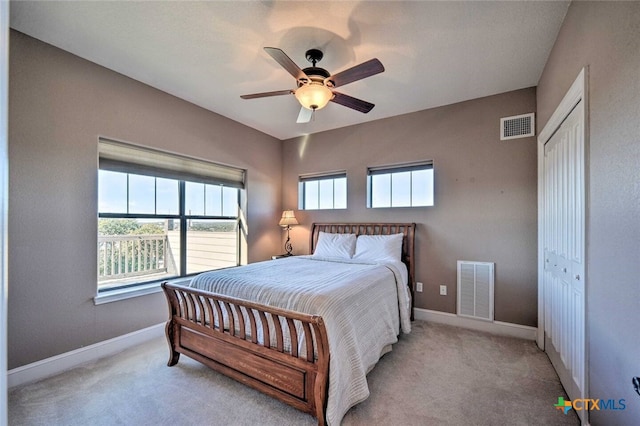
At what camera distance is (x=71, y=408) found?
6.03 feet

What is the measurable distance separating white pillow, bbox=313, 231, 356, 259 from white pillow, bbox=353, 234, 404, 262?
130 mm

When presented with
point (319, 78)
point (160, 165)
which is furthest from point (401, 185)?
point (160, 165)

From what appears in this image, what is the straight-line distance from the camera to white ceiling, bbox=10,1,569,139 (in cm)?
187

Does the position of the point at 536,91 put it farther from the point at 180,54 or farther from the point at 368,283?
the point at 180,54

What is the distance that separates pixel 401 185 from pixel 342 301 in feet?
7.97

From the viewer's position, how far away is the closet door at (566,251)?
1.62 meters

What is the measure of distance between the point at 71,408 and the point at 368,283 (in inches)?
93.2

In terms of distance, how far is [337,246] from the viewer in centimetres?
374

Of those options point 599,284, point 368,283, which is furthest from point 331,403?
point 599,284

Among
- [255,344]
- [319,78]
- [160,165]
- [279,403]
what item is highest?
[319,78]

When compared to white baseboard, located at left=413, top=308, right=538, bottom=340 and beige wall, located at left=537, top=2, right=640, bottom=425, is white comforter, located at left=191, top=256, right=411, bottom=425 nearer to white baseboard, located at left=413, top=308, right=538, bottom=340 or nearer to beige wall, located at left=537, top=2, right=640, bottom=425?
white baseboard, located at left=413, top=308, right=538, bottom=340

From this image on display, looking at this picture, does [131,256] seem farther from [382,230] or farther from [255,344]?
[382,230]

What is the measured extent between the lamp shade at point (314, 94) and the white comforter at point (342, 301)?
1.50 metres

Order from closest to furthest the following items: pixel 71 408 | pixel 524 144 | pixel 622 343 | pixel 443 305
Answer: pixel 622 343 → pixel 71 408 → pixel 524 144 → pixel 443 305
